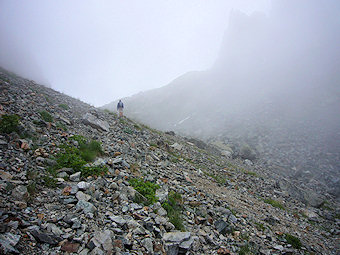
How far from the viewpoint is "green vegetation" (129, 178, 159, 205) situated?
17.5 feet

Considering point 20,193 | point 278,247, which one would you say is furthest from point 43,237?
point 278,247

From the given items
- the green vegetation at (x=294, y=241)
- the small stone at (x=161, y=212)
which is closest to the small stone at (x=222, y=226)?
the small stone at (x=161, y=212)

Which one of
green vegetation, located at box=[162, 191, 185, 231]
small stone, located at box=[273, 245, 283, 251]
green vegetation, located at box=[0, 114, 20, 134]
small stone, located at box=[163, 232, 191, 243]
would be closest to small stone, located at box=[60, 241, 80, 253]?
small stone, located at box=[163, 232, 191, 243]

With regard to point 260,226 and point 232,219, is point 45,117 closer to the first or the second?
point 232,219

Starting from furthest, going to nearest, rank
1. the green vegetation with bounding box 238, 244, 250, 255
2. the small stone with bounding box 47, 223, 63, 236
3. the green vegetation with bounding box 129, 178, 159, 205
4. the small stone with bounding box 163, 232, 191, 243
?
A: the green vegetation with bounding box 129, 178, 159, 205 < the green vegetation with bounding box 238, 244, 250, 255 < the small stone with bounding box 163, 232, 191, 243 < the small stone with bounding box 47, 223, 63, 236

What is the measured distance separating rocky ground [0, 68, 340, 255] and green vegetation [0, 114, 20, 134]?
0.72ft

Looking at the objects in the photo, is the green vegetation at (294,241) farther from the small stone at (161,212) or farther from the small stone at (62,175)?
the small stone at (62,175)

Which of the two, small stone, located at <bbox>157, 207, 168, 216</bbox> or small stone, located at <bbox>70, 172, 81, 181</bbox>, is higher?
small stone, located at <bbox>70, 172, 81, 181</bbox>

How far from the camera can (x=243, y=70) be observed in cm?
6353

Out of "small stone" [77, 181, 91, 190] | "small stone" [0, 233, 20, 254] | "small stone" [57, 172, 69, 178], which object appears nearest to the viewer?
"small stone" [0, 233, 20, 254]

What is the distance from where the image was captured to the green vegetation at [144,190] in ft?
17.5

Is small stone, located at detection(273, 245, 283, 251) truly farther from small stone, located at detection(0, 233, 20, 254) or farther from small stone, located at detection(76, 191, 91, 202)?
small stone, located at detection(0, 233, 20, 254)

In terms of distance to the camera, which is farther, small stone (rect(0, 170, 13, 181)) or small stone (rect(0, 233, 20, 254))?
small stone (rect(0, 170, 13, 181))

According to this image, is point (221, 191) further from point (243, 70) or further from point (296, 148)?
point (243, 70)
